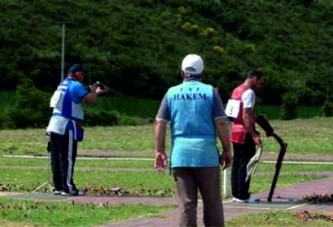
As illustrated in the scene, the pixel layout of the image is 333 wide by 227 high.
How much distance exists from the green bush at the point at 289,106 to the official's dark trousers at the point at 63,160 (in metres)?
42.8

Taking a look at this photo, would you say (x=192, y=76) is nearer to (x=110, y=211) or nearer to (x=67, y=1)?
(x=110, y=211)

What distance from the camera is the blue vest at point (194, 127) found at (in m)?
10.6

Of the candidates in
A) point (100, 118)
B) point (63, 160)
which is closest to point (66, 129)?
point (63, 160)

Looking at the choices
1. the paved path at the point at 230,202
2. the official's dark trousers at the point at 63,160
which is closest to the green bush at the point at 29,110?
the paved path at the point at 230,202

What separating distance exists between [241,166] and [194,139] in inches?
→ 187

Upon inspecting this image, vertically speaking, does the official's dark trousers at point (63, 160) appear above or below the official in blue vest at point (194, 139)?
below

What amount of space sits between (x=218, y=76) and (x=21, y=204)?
162ft

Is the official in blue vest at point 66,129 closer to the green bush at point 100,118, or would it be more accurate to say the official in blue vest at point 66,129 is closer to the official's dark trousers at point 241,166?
the official's dark trousers at point 241,166

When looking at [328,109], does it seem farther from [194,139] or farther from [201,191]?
[194,139]

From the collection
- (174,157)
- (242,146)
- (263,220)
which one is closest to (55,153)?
(242,146)

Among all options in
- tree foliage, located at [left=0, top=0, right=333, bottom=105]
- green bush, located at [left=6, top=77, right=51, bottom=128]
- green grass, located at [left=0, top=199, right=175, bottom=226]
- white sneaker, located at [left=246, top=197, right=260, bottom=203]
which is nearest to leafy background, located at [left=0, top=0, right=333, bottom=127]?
tree foliage, located at [left=0, top=0, right=333, bottom=105]

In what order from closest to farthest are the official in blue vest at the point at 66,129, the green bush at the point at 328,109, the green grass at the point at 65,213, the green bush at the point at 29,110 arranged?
the green grass at the point at 65,213 < the official in blue vest at the point at 66,129 < the green bush at the point at 29,110 < the green bush at the point at 328,109

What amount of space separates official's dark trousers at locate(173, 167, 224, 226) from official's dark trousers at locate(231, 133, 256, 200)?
4470 millimetres

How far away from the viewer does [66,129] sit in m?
16.2
